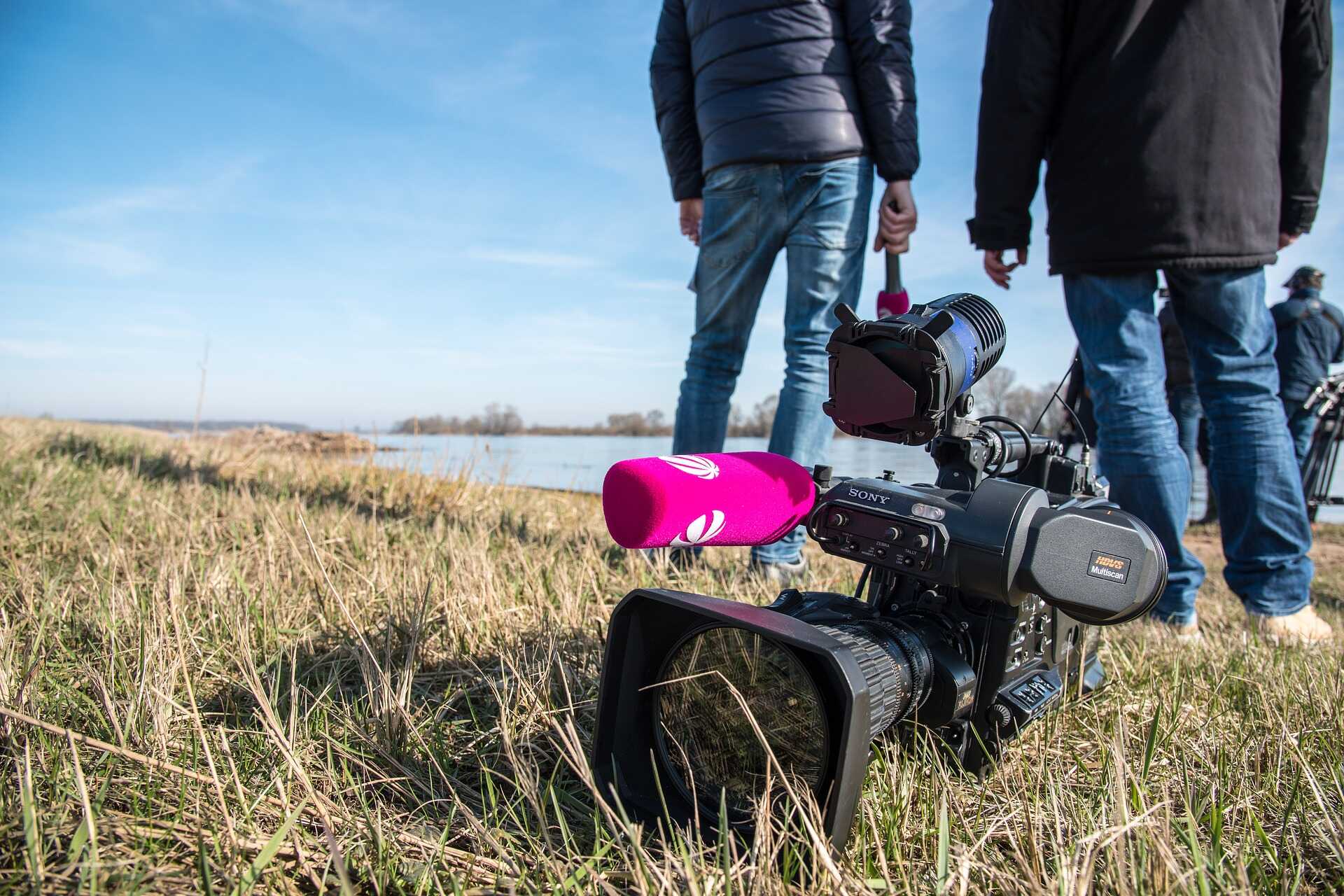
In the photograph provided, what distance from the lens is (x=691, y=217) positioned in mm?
2947

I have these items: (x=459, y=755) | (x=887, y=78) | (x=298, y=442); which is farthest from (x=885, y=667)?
(x=298, y=442)

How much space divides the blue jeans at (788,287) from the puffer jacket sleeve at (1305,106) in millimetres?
1242

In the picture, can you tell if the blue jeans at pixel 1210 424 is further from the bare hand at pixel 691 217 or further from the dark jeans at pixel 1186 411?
the dark jeans at pixel 1186 411

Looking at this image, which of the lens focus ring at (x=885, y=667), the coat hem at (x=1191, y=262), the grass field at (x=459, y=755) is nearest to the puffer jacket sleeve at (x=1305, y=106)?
the coat hem at (x=1191, y=262)

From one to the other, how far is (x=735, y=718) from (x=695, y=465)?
31cm

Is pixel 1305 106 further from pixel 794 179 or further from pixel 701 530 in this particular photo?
pixel 701 530

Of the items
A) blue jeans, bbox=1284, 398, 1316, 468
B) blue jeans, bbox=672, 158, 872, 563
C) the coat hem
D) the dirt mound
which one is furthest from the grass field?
blue jeans, bbox=1284, 398, 1316, 468

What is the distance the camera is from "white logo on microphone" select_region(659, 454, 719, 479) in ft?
2.94

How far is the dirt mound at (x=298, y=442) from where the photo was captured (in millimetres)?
5016

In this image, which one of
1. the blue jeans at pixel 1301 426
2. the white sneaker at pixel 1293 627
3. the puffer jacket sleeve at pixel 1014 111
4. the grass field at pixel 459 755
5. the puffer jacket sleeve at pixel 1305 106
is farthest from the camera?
the blue jeans at pixel 1301 426

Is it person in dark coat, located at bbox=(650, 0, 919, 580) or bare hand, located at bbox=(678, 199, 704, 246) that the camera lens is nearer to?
person in dark coat, located at bbox=(650, 0, 919, 580)

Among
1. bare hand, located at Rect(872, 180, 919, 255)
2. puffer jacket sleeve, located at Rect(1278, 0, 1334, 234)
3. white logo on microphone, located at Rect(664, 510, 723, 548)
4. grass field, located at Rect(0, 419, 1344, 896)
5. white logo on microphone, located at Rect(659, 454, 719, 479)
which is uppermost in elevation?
puffer jacket sleeve, located at Rect(1278, 0, 1334, 234)

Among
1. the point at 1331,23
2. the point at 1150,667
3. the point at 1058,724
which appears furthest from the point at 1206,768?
the point at 1331,23

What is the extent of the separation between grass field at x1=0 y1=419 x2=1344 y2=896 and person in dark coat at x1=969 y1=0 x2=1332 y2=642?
0.35 metres
